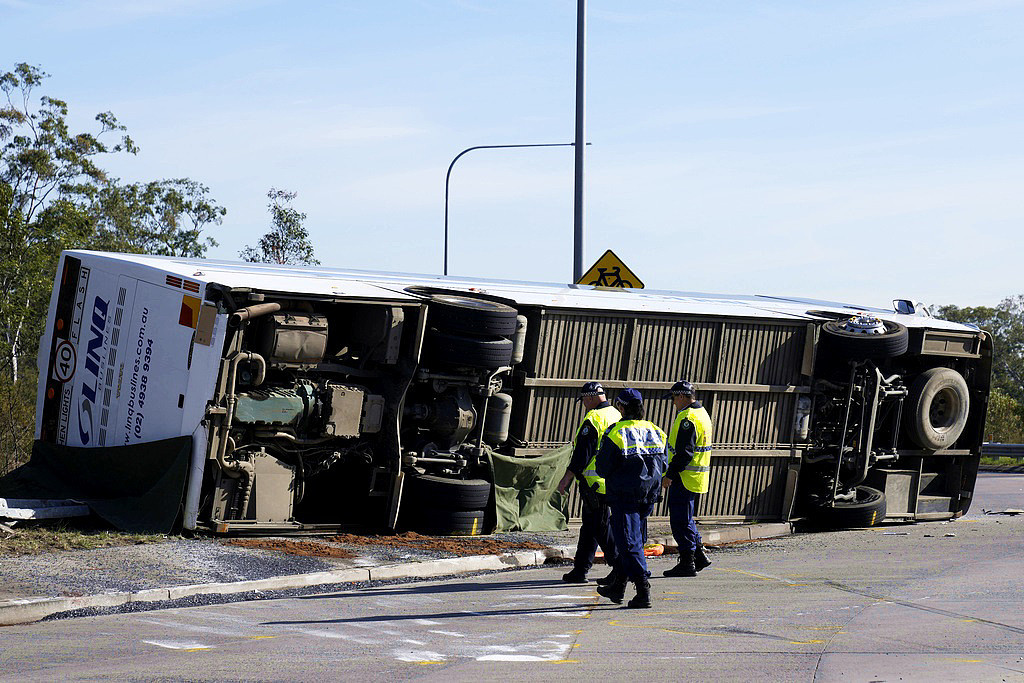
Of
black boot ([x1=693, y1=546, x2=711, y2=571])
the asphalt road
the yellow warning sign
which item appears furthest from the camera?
the yellow warning sign

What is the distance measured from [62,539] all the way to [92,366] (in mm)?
2607

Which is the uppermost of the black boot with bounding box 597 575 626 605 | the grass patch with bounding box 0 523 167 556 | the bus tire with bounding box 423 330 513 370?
the bus tire with bounding box 423 330 513 370

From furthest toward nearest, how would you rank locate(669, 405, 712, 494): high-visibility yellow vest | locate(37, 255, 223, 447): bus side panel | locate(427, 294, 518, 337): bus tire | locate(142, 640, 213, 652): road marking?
locate(427, 294, 518, 337): bus tire, locate(37, 255, 223, 447): bus side panel, locate(669, 405, 712, 494): high-visibility yellow vest, locate(142, 640, 213, 652): road marking

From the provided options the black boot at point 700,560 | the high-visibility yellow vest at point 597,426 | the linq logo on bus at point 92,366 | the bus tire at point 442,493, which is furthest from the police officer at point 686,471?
the linq logo on bus at point 92,366

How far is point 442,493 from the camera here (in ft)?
41.2

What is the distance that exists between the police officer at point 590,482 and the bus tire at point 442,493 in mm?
2139

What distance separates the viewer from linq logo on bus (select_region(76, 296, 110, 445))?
12648 mm

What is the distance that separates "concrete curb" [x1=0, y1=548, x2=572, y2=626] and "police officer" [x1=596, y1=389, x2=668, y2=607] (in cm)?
205

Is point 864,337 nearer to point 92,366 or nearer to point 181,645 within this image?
point 92,366

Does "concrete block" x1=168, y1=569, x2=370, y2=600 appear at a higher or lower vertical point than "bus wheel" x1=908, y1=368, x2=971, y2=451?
lower

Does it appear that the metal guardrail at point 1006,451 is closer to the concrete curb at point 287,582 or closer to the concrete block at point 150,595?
the concrete curb at point 287,582

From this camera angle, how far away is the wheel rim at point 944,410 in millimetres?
15703

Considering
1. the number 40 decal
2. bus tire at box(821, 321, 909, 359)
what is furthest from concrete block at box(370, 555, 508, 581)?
bus tire at box(821, 321, 909, 359)

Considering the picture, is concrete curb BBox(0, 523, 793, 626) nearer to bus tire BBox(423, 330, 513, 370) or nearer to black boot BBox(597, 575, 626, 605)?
bus tire BBox(423, 330, 513, 370)
